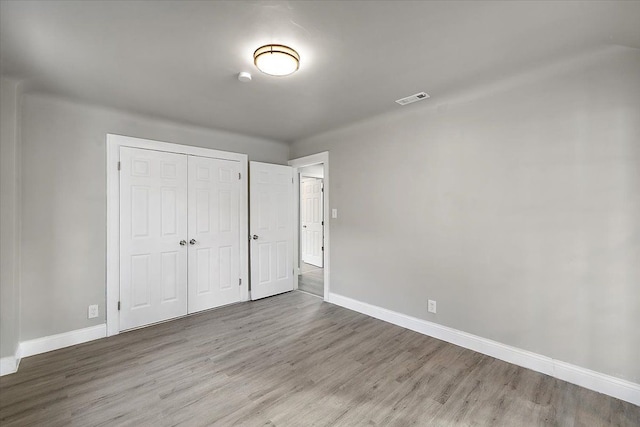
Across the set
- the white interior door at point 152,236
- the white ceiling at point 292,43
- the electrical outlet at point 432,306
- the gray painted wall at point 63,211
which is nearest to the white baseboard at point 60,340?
the gray painted wall at point 63,211

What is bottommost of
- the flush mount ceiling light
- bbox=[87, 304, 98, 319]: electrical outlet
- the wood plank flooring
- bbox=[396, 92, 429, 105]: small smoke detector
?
the wood plank flooring

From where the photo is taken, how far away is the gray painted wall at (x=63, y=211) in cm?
252

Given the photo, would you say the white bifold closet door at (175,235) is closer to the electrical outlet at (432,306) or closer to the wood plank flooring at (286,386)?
the wood plank flooring at (286,386)

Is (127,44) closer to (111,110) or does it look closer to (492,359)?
(111,110)

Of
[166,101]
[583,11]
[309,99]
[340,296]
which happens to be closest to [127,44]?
[166,101]

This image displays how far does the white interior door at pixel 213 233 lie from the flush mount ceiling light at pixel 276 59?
6.67 ft

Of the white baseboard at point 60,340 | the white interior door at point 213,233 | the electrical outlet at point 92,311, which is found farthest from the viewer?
the white interior door at point 213,233

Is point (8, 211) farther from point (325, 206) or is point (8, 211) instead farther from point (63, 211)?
point (325, 206)

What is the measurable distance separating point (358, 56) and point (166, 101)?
6.54 ft

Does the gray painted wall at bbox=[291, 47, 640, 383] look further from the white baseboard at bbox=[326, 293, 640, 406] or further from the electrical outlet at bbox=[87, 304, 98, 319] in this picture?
the electrical outlet at bbox=[87, 304, 98, 319]

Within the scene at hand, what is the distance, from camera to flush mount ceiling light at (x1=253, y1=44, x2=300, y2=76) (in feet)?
5.98

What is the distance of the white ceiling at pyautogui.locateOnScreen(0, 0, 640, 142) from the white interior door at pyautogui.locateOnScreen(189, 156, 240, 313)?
1.13m

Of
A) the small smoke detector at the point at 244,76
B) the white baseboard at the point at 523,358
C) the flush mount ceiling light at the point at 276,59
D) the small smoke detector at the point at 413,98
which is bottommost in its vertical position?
the white baseboard at the point at 523,358

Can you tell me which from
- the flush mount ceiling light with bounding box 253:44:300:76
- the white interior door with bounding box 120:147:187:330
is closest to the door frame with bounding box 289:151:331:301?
the white interior door with bounding box 120:147:187:330
